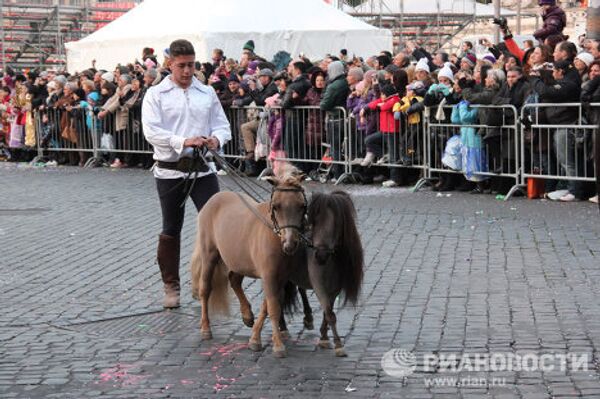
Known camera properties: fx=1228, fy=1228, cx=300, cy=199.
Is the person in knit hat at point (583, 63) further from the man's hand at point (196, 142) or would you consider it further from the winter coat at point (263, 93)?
the man's hand at point (196, 142)

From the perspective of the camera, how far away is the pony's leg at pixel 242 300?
8.21 meters

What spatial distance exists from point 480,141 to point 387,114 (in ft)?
6.24

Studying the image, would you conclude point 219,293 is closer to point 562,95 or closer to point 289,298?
point 289,298

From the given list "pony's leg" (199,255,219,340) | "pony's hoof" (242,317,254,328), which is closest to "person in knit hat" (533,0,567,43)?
"pony's leg" (199,255,219,340)

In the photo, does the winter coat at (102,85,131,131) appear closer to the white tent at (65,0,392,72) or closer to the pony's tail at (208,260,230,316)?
the white tent at (65,0,392,72)

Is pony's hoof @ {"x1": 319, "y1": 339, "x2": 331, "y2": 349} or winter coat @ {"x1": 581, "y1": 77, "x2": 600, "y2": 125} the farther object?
winter coat @ {"x1": 581, "y1": 77, "x2": 600, "y2": 125}

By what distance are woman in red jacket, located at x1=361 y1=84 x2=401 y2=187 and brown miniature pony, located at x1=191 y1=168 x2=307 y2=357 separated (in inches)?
382

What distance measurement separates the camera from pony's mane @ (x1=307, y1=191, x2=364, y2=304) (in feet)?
24.4

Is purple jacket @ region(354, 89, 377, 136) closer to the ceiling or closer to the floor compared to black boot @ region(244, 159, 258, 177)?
closer to the ceiling

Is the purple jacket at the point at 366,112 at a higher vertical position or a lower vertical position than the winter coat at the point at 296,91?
lower

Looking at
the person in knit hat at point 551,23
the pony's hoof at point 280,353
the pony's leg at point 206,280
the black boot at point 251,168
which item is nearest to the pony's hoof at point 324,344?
the pony's hoof at point 280,353

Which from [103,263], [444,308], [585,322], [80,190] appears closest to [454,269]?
[444,308]

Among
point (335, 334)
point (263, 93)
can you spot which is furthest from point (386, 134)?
point (335, 334)

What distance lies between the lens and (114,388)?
6844 millimetres
